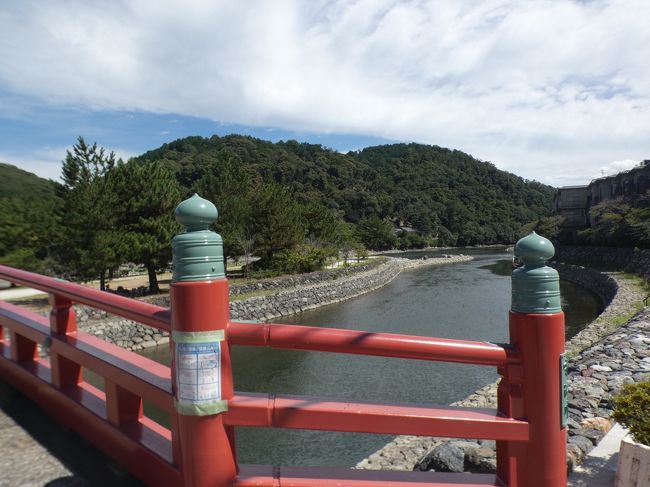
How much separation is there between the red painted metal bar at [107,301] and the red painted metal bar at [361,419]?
17.7 inches

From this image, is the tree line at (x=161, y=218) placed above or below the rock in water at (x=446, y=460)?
above

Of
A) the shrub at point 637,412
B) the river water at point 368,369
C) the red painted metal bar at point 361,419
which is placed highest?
the red painted metal bar at point 361,419

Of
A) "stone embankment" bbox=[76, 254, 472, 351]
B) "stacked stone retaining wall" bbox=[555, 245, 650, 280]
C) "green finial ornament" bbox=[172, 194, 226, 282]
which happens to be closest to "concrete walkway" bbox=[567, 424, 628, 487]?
"green finial ornament" bbox=[172, 194, 226, 282]

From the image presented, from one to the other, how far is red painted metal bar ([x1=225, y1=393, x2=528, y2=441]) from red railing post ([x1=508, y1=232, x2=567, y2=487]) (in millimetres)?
74

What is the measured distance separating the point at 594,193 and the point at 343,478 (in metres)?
43.0

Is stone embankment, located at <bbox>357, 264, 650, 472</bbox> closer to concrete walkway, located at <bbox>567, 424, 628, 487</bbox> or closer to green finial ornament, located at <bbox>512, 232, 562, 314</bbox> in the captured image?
concrete walkway, located at <bbox>567, 424, 628, 487</bbox>

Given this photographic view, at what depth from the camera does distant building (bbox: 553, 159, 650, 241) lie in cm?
3003

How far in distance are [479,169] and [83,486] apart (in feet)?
364

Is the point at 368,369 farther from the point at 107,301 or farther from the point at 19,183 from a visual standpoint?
the point at 19,183

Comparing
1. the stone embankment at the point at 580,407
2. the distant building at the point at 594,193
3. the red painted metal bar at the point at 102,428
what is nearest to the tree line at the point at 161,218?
the stone embankment at the point at 580,407

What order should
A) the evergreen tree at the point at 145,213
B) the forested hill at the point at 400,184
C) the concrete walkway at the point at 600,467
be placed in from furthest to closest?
the forested hill at the point at 400,184, the evergreen tree at the point at 145,213, the concrete walkway at the point at 600,467

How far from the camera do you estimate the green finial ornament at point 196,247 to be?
155cm

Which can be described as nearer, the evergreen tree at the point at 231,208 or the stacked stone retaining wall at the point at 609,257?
the evergreen tree at the point at 231,208

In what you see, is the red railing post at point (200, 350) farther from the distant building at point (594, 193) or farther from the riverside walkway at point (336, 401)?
the distant building at point (594, 193)
